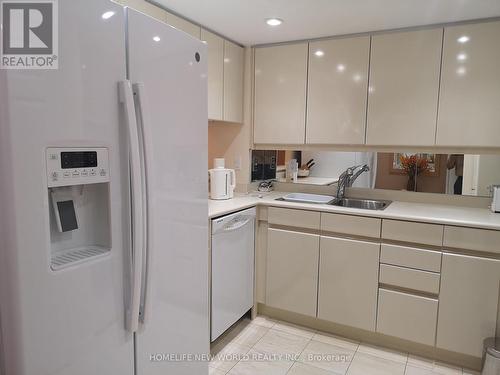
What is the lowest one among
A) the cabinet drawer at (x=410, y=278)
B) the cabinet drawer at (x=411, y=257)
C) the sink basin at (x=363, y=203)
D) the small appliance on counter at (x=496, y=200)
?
the cabinet drawer at (x=410, y=278)

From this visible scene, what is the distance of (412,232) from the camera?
7.41ft

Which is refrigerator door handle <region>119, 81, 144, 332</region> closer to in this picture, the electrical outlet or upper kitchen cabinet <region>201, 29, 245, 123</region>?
upper kitchen cabinet <region>201, 29, 245, 123</region>

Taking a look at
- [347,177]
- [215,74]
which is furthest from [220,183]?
[347,177]

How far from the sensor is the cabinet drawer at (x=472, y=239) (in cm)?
207

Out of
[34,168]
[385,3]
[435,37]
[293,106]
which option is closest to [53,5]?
[34,168]

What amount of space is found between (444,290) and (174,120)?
193cm

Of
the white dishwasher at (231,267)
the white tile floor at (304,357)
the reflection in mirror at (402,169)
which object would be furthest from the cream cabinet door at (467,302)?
the white dishwasher at (231,267)

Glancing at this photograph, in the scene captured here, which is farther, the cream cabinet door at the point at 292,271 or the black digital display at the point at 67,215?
the cream cabinet door at the point at 292,271

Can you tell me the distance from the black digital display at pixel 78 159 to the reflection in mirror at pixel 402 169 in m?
2.26

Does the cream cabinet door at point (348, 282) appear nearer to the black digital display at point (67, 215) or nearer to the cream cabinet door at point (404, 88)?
the cream cabinet door at point (404, 88)

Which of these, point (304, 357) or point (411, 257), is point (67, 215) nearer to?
point (304, 357)

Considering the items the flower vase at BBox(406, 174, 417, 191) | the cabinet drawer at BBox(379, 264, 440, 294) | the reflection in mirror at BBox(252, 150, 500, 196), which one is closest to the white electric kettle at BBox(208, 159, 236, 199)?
the reflection in mirror at BBox(252, 150, 500, 196)

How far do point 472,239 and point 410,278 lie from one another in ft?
1.43

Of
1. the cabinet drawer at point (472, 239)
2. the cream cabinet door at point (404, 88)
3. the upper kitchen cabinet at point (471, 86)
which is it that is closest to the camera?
the cabinet drawer at point (472, 239)
